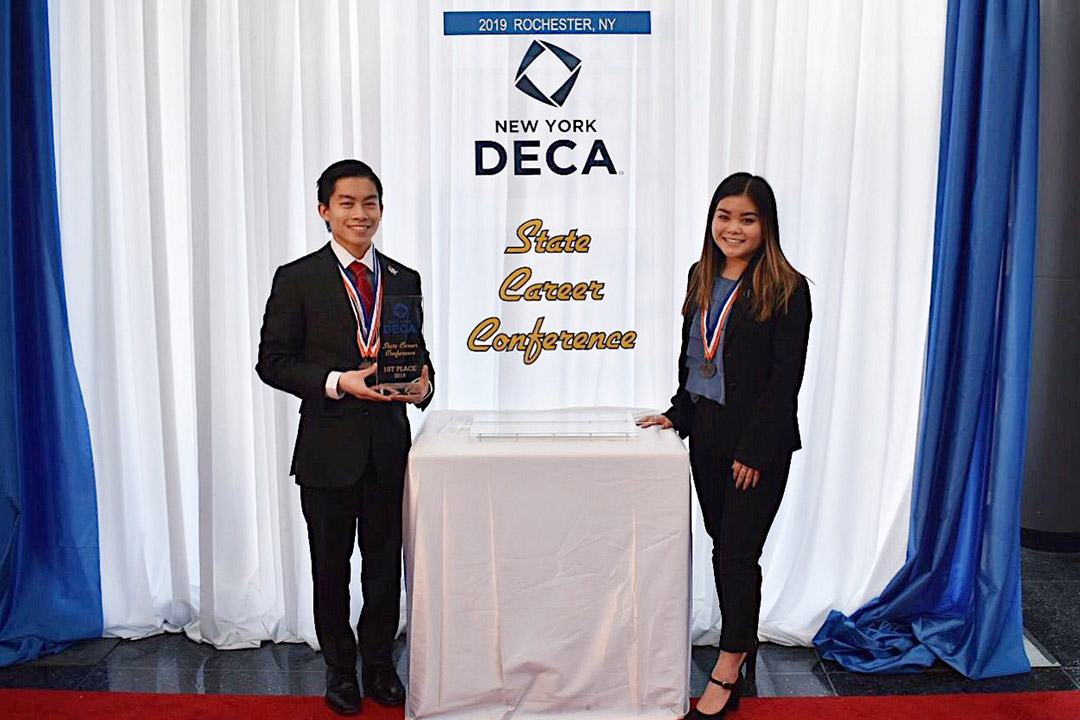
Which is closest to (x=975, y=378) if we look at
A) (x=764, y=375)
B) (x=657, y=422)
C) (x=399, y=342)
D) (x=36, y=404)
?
(x=764, y=375)

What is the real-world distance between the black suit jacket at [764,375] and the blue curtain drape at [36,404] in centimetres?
204

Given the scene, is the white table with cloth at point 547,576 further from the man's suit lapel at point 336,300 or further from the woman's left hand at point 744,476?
the man's suit lapel at point 336,300

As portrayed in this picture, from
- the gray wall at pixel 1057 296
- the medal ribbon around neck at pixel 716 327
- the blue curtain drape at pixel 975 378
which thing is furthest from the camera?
the gray wall at pixel 1057 296

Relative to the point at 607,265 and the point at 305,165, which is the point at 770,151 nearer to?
the point at 607,265

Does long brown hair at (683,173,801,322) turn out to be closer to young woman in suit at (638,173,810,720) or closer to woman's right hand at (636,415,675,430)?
young woman in suit at (638,173,810,720)


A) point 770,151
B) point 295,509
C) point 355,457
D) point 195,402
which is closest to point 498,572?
point 355,457

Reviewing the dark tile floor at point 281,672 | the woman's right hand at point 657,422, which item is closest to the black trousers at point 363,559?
the dark tile floor at point 281,672

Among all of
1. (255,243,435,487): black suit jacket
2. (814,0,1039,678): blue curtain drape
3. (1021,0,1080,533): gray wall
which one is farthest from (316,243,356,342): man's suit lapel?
(1021,0,1080,533): gray wall

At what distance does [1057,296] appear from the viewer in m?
4.36

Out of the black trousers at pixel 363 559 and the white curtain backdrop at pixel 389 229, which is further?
the white curtain backdrop at pixel 389 229

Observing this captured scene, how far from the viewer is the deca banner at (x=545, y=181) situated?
339 centimetres

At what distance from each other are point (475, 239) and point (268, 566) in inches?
49.5

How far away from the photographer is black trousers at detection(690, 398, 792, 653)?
293 cm

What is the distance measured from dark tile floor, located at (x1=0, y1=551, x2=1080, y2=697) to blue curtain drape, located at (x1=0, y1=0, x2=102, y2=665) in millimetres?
135
